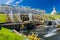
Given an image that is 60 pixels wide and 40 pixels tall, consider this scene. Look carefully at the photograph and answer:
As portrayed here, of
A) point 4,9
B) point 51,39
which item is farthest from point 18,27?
point 4,9

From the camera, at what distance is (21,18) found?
3130 inches

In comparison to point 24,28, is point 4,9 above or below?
above

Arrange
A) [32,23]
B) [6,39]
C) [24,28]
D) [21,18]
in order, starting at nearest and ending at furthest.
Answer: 1. [6,39]
2. [24,28]
3. [32,23]
4. [21,18]

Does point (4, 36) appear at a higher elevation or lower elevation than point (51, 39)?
higher

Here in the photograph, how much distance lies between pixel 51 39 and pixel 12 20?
130 feet

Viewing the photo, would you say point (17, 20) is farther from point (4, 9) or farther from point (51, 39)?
point (51, 39)

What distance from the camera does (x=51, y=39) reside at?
33688 millimetres

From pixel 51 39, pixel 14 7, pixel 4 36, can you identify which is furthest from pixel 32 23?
pixel 4 36

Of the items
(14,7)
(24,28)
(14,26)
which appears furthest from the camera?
(14,7)

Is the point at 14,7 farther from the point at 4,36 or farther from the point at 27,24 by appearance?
the point at 4,36

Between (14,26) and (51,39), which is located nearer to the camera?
(51,39)

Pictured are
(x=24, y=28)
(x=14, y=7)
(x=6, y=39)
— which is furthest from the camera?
(x=14, y=7)

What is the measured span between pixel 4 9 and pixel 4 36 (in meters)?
98.0

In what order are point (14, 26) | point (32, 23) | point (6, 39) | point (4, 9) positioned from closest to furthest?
point (6, 39), point (14, 26), point (32, 23), point (4, 9)
